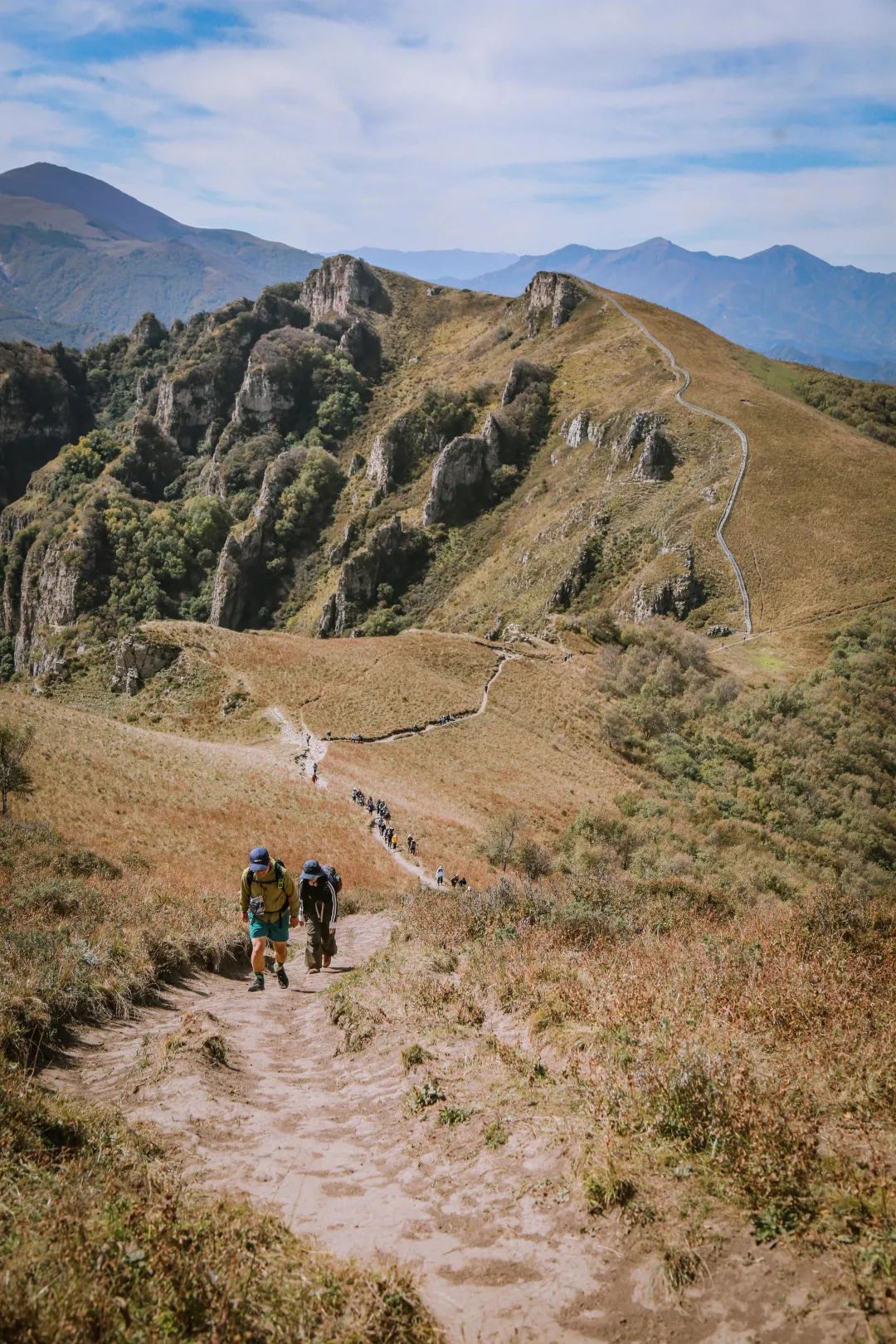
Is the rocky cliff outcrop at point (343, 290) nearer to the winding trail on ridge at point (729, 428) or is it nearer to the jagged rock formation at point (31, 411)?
the jagged rock formation at point (31, 411)

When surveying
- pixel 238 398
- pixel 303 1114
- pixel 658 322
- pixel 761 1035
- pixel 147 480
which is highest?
pixel 658 322

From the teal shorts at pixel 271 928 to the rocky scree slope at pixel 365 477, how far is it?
49419 millimetres

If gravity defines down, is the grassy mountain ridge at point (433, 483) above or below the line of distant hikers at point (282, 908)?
above

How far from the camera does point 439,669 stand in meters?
45.8

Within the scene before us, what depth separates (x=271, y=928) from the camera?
9922 millimetres

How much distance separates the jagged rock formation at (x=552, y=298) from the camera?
473 ft

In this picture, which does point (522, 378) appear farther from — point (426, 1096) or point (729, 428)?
point (426, 1096)

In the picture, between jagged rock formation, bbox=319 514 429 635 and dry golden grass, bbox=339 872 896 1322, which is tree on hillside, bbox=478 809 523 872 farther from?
jagged rock formation, bbox=319 514 429 635

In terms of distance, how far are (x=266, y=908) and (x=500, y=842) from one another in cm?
1651

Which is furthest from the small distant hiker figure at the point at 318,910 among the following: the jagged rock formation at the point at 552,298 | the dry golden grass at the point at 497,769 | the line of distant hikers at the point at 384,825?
the jagged rock formation at the point at 552,298

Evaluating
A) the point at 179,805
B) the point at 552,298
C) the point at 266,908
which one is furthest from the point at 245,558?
the point at 266,908

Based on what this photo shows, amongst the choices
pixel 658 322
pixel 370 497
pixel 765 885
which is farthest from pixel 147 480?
pixel 765 885

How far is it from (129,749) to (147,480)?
153895 millimetres

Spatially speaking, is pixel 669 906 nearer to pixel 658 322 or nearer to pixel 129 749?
pixel 129 749
